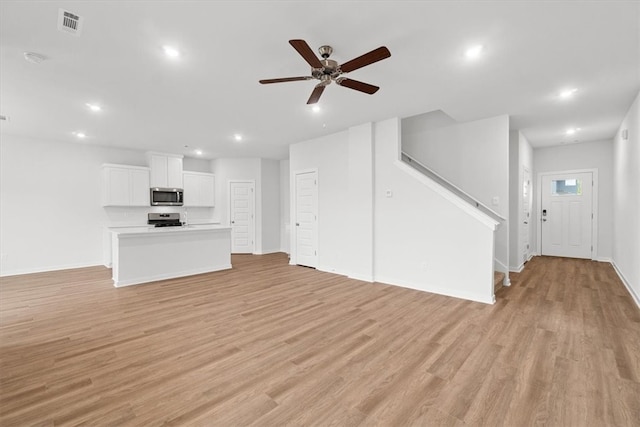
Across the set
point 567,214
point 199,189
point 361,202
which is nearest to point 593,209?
point 567,214

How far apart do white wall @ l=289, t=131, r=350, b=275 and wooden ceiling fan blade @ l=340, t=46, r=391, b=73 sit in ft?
10.1

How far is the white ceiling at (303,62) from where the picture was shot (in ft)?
7.08

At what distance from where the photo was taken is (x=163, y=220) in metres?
7.11

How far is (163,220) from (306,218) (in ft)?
12.8

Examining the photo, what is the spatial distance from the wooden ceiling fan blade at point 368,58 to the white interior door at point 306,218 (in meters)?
3.63

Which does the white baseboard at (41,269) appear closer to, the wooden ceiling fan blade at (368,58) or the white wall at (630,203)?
the wooden ceiling fan blade at (368,58)

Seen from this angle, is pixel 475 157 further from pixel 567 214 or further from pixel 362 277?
pixel 567 214

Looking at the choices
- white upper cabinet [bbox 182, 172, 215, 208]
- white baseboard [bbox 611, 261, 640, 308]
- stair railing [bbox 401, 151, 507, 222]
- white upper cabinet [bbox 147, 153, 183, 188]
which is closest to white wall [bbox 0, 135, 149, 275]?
white upper cabinet [bbox 147, 153, 183, 188]

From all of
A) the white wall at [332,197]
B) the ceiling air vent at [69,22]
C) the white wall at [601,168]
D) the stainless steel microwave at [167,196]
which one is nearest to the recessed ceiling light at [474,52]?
the white wall at [332,197]

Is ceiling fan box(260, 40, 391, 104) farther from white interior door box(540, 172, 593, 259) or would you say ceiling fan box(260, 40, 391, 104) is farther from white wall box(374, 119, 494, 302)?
white interior door box(540, 172, 593, 259)

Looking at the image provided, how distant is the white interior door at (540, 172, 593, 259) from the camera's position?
6.66m

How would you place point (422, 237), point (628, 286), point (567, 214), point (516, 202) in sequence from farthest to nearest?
point (567, 214) → point (516, 202) → point (422, 237) → point (628, 286)

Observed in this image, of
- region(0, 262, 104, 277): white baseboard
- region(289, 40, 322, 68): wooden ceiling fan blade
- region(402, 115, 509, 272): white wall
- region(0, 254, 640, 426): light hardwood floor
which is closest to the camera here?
region(0, 254, 640, 426): light hardwood floor

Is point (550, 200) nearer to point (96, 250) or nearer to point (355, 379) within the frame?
point (355, 379)
